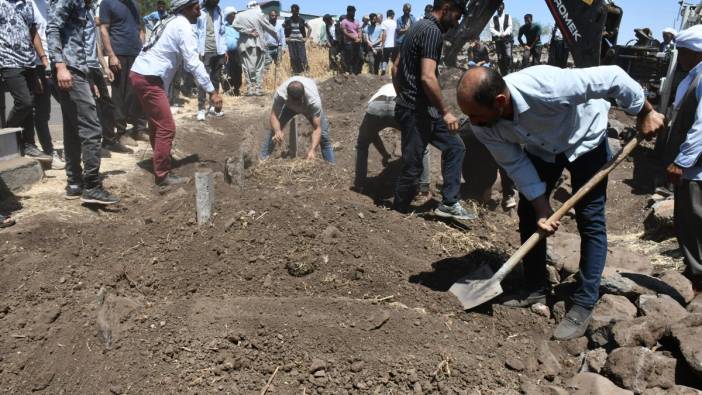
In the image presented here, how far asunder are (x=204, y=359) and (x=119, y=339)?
1.77ft

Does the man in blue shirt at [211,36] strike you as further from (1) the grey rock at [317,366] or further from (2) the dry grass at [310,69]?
(1) the grey rock at [317,366]

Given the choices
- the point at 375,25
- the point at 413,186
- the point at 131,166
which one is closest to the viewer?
the point at 413,186

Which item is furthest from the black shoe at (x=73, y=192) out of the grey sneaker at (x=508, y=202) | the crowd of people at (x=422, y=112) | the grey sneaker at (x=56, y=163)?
the grey sneaker at (x=508, y=202)

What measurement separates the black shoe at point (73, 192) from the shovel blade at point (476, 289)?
371 centimetres

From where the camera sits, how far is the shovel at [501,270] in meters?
3.20

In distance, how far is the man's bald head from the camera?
287 centimetres

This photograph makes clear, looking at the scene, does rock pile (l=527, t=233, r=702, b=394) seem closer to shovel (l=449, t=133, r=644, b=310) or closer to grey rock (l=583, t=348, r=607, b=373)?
grey rock (l=583, t=348, r=607, b=373)

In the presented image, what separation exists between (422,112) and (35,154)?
4.23 metres

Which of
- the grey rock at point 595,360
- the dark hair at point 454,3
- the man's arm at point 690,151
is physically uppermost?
the dark hair at point 454,3

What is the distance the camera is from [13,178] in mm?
5441

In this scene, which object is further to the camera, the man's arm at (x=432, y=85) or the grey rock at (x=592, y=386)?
the man's arm at (x=432, y=85)

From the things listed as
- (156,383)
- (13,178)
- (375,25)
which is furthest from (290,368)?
(375,25)

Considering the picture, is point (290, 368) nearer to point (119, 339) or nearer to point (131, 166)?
point (119, 339)

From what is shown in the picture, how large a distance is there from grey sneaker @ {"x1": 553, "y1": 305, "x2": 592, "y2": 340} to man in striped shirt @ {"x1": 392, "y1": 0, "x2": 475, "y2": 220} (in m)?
1.54
